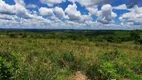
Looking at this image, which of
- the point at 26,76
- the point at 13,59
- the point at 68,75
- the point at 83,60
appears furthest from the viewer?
the point at 83,60

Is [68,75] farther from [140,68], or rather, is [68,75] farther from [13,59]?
[140,68]

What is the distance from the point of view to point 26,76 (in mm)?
6805

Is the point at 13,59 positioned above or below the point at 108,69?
above

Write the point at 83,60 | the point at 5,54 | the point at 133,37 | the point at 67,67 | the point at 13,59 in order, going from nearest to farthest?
the point at 13,59 → the point at 5,54 → the point at 67,67 → the point at 83,60 → the point at 133,37

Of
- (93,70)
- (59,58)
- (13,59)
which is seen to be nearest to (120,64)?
(93,70)

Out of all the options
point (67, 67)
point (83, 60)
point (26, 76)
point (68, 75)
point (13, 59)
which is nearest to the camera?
point (26, 76)

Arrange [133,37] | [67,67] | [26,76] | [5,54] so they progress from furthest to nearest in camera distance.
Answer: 1. [133,37]
2. [67,67]
3. [5,54]
4. [26,76]

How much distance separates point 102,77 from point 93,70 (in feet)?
2.28

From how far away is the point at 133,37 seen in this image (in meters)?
70.2

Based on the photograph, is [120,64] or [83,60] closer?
[120,64]

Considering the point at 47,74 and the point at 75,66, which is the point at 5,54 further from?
the point at 75,66

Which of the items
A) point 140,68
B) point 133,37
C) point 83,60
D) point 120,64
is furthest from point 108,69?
point 133,37

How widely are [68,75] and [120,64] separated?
241 centimetres

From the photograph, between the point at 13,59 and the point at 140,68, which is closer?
the point at 13,59
